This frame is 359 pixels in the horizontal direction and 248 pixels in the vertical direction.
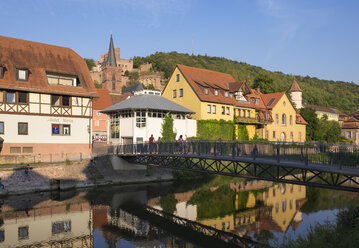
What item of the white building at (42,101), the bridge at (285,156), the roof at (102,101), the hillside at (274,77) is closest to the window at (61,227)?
the bridge at (285,156)

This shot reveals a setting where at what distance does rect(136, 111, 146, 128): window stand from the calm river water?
631 centimetres

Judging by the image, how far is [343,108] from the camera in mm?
122438

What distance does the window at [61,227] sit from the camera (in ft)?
61.9

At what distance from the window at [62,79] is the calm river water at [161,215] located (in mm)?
12230

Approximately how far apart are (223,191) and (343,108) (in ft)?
359

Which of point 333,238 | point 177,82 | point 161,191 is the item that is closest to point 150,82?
point 177,82

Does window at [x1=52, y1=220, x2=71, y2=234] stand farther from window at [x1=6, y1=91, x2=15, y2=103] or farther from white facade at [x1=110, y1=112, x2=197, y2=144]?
window at [x1=6, y1=91, x2=15, y2=103]

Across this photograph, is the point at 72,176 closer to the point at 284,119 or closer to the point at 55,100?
the point at 55,100

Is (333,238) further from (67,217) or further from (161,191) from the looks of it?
(161,191)

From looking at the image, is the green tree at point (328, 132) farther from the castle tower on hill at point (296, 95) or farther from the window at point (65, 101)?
the window at point (65, 101)

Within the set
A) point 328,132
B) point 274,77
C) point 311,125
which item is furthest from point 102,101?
point 274,77

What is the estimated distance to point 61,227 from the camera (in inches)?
766

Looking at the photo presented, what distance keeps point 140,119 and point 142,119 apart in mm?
206

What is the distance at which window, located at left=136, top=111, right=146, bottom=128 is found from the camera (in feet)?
109
